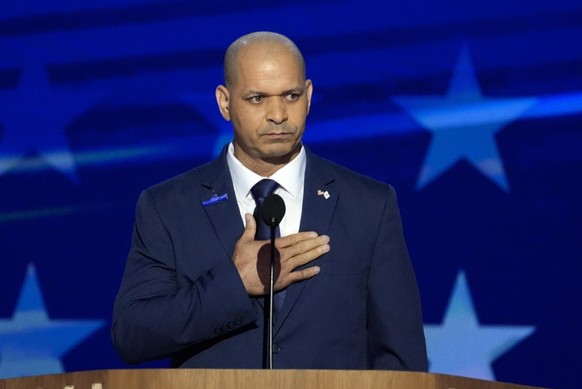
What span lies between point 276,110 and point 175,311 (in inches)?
17.3

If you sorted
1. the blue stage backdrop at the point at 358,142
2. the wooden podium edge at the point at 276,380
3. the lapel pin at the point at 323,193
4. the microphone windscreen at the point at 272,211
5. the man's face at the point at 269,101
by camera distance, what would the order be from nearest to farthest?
the wooden podium edge at the point at 276,380 < the microphone windscreen at the point at 272,211 < the man's face at the point at 269,101 < the lapel pin at the point at 323,193 < the blue stage backdrop at the point at 358,142

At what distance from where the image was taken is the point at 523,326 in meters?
3.41

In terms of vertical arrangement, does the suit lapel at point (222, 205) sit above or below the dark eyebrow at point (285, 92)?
below

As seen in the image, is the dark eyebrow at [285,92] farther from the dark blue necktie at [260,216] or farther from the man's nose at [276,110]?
the dark blue necktie at [260,216]

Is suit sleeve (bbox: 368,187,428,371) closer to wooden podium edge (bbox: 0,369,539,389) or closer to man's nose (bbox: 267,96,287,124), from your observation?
man's nose (bbox: 267,96,287,124)

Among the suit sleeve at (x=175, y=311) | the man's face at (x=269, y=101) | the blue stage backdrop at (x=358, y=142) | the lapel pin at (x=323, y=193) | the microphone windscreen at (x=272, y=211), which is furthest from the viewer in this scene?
the blue stage backdrop at (x=358, y=142)

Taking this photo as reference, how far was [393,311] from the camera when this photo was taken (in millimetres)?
2535

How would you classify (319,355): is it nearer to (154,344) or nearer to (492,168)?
(154,344)

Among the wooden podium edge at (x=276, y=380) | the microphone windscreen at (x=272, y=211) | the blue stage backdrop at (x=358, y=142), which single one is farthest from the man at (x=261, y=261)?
the blue stage backdrop at (x=358, y=142)

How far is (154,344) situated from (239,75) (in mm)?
571

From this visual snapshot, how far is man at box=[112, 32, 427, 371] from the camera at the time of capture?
7.95ft

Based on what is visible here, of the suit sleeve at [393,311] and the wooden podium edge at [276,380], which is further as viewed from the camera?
the suit sleeve at [393,311]

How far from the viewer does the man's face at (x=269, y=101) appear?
2.50m

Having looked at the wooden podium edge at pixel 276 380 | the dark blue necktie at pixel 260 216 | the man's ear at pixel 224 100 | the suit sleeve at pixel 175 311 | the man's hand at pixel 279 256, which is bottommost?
the wooden podium edge at pixel 276 380
